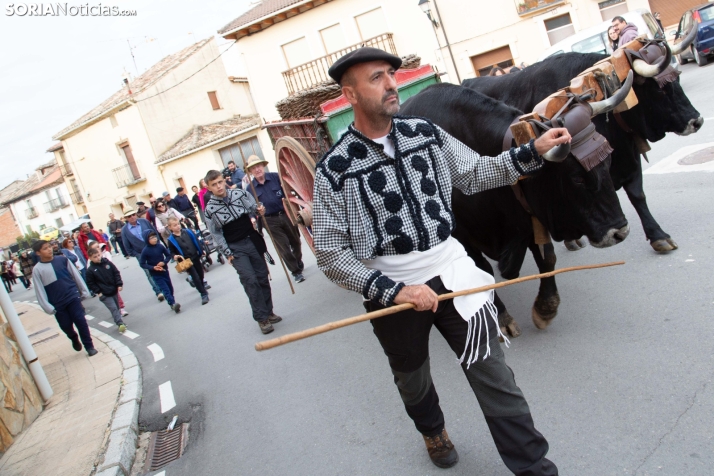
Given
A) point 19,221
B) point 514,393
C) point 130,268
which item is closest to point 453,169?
point 514,393

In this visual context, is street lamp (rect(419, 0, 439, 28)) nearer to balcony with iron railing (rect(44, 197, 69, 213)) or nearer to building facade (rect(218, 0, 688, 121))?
building facade (rect(218, 0, 688, 121))

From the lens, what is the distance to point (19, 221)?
5581 centimetres

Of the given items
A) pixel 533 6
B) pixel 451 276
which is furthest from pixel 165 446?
pixel 533 6

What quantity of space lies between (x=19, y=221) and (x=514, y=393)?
6194 centimetres

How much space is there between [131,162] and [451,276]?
3513cm

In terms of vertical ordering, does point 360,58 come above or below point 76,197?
below

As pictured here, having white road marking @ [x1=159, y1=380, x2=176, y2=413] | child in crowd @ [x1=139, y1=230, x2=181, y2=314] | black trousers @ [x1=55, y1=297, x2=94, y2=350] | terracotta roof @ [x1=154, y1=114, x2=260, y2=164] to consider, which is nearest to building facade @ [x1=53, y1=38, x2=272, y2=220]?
terracotta roof @ [x1=154, y1=114, x2=260, y2=164]

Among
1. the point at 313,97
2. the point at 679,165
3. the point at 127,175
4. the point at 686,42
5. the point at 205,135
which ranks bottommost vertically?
the point at 679,165

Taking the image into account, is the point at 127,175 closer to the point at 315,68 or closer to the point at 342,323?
the point at 315,68

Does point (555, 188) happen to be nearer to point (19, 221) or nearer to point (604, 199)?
point (604, 199)

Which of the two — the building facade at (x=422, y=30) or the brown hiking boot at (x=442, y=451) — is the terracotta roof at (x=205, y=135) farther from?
the brown hiking boot at (x=442, y=451)

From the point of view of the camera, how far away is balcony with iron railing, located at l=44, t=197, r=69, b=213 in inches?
1937

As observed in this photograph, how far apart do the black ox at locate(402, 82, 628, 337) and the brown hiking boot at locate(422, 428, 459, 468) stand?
4.14 ft

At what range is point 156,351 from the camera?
7961 mm
